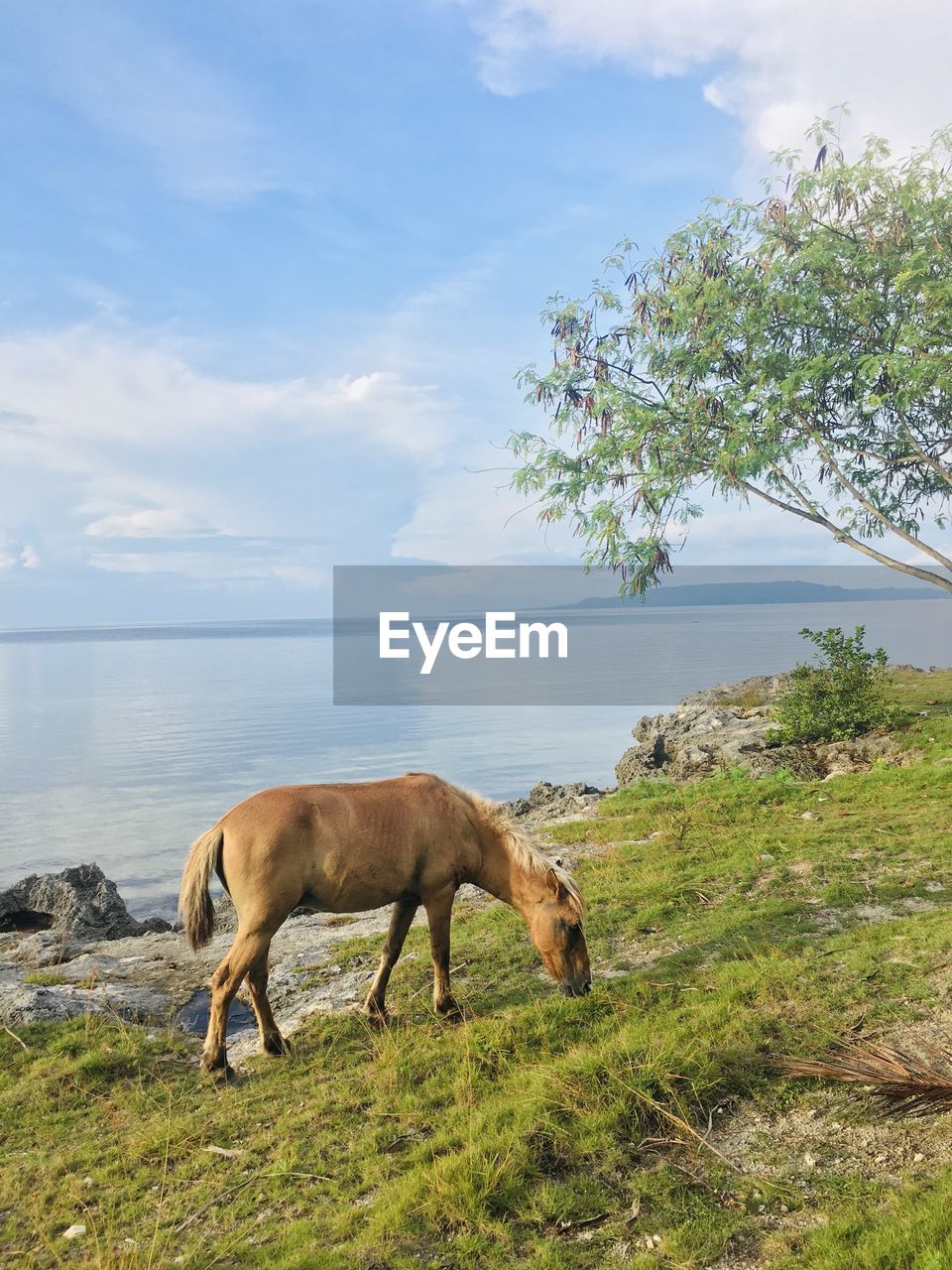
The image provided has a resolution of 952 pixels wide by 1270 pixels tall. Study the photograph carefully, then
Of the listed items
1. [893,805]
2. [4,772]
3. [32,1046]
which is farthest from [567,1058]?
[4,772]

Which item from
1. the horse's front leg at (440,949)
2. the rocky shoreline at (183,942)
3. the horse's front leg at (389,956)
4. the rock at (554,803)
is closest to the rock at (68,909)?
the rocky shoreline at (183,942)

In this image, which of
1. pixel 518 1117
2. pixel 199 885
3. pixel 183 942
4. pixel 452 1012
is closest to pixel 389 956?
pixel 452 1012

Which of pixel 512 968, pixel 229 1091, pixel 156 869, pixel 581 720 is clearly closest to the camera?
pixel 229 1091

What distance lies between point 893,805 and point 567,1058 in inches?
370

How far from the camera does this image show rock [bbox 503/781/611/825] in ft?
53.5

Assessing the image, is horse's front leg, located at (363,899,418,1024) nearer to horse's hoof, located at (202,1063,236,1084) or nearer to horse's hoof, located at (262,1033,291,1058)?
horse's hoof, located at (262,1033,291,1058)

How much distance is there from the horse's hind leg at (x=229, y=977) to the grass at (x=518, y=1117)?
0.29m

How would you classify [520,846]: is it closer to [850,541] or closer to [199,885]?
[199,885]

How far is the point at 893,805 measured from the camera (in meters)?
13.1

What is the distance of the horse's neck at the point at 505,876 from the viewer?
24.5ft

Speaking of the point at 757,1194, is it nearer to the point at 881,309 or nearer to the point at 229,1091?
the point at 229,1091

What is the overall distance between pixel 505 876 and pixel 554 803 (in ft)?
32.7

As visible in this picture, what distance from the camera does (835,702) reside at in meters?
18.0

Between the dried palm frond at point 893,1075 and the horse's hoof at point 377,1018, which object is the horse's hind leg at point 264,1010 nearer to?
the horse's hoof at point 377,1018
